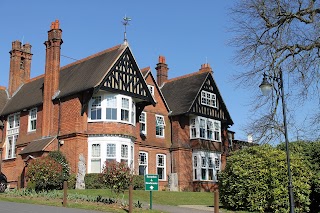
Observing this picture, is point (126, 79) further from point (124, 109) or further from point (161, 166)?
point (161, 166)

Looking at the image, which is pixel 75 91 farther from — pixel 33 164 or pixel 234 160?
pixel 234 160

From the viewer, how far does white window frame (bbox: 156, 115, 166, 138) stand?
124 feet

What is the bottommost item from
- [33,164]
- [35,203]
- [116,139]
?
[35,203]

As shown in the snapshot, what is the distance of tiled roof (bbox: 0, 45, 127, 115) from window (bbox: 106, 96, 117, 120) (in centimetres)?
188

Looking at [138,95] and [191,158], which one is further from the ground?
[138,95]

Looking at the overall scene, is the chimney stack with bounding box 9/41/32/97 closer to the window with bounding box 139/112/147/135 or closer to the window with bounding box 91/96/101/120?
the window with bounding box 139/112/147/135

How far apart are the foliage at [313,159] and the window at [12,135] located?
78.3 ft

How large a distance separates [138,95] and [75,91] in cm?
485

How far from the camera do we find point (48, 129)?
32.4 metres

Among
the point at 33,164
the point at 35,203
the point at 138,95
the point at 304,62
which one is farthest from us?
the point at 138,95

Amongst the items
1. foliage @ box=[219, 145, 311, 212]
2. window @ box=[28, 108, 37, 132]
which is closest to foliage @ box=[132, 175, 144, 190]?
window @ box=[28, 108, 37, 132]

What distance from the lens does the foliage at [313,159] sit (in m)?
20.7

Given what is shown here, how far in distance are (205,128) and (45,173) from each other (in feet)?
58.5

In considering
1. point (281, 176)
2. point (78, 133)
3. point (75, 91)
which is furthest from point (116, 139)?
point (281, 176)
